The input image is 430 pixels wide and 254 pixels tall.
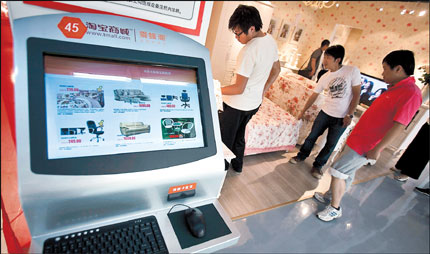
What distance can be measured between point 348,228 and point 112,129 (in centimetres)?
216

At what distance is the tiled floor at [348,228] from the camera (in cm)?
161

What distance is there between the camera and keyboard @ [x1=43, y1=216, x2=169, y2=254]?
0.47m

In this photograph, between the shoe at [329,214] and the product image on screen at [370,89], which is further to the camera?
the product image on screen at [370,89]

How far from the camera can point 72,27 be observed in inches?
19.2

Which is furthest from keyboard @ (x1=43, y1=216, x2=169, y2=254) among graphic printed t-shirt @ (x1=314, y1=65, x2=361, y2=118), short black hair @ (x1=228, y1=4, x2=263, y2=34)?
graphic printed t-shirt @ (x1=314, y1=65, x2=361, y2=118)

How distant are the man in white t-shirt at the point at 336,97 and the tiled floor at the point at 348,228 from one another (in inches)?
21.3

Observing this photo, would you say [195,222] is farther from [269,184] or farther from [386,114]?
[269,184]

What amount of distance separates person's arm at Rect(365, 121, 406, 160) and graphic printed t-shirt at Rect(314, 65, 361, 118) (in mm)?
705

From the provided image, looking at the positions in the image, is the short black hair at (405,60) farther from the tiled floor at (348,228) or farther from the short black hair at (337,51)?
the tiled floor at (348,228)

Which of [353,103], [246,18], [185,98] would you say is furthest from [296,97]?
[185,98]

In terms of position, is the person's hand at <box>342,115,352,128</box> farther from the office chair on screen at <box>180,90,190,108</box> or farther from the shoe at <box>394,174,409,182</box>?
the office chair on screen at <box>180,90,190,108</box>

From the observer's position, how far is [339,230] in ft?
6.07

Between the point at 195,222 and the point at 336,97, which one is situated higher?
the point at 336,97

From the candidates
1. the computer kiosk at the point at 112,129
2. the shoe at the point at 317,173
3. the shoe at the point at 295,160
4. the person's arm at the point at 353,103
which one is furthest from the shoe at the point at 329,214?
the computer kiosk at the point at 112,129
